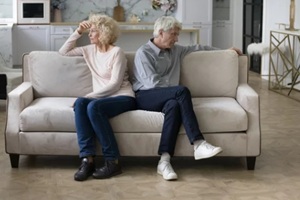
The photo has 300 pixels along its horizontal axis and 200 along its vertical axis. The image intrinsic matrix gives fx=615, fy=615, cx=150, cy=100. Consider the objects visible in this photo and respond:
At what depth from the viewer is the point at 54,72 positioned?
449 centimetres

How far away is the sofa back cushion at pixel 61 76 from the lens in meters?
4.47

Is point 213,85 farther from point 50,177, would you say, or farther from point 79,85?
point 50,177

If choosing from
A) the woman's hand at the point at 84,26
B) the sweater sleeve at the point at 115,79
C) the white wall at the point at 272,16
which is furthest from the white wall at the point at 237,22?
the sweater sleeve at the point at 115,79

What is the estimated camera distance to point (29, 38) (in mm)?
9898

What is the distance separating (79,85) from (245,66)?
124 centimetres

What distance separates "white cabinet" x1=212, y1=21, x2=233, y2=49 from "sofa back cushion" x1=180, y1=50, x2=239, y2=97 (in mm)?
6238

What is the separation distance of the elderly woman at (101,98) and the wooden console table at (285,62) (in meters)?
3.60

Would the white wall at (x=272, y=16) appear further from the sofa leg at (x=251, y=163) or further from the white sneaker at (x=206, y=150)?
the white sneaker at (x=206, y=150)

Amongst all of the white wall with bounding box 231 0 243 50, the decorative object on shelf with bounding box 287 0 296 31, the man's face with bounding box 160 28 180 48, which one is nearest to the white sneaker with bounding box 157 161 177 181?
the man's face with bounding box 160 28 180 48

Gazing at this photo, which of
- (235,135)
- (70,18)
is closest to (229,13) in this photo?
(70,18)

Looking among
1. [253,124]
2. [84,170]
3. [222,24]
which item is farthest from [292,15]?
[84,170]

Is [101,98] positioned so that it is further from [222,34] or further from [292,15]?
[222,34]

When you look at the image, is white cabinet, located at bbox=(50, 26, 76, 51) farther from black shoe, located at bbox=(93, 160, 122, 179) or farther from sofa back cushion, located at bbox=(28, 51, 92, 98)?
black shoe, located at bbox=(93, 160, 122, 179)

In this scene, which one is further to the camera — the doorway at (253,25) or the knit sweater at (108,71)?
the doorway at (253,25)
